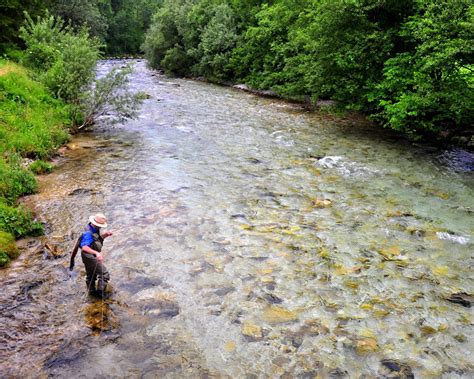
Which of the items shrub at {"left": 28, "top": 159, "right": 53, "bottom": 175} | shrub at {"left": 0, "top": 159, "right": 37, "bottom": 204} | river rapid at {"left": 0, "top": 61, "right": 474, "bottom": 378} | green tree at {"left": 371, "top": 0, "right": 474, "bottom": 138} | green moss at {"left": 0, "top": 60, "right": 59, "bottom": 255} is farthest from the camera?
green tree at {"left": 371, "top": 0, "right": 474, "bottom": 138}

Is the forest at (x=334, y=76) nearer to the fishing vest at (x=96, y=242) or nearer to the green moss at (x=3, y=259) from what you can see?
the green moss at (x=3, y=259)

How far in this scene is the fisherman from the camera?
22.2 ft

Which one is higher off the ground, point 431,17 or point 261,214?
point 431,17

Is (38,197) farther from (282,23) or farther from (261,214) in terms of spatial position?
(282,23)

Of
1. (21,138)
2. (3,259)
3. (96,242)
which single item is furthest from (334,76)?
(3,259)

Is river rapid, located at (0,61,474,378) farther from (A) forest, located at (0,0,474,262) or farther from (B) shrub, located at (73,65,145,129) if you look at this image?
(B) shrub, located at (73,65,145,129)

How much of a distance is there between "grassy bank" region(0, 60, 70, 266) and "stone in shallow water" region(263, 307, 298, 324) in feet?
17.2

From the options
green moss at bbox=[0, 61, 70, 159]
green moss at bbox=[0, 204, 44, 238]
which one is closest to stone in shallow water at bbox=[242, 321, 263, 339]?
green moss at bbox=[0, 204, 44, 238]

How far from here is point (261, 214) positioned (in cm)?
1066

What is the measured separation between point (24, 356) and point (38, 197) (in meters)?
6.12

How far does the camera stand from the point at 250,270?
825cm

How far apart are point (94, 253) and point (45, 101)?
1300 centimetres

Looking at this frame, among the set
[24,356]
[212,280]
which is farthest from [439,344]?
[24,356]

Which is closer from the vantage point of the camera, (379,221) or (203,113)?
(379,221)
